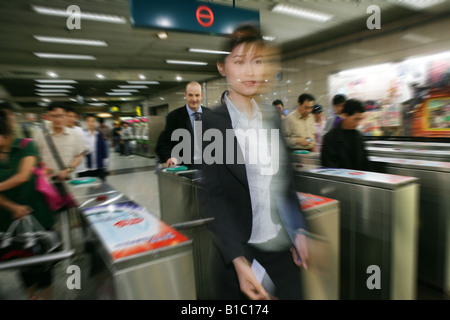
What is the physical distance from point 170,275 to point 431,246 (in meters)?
2.23

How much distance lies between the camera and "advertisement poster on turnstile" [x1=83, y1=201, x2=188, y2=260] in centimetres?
85

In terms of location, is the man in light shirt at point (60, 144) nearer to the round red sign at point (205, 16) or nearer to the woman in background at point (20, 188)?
the woman in background at point (20, 188)

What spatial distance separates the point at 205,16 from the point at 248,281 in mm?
2773

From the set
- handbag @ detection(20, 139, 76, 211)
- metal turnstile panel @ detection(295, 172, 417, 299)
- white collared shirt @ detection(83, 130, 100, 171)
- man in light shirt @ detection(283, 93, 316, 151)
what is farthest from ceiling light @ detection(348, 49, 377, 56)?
handbag @ detection(20, 139, 76, 211)

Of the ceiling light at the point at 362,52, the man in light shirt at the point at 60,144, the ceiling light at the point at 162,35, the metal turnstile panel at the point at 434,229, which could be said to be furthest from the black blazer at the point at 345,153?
the ceiling light at the point at 362,52

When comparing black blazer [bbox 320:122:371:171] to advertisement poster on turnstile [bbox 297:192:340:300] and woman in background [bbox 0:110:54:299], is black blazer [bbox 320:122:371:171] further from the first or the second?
woman in background [bbox 0:110:54:299]

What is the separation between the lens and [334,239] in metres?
1.50

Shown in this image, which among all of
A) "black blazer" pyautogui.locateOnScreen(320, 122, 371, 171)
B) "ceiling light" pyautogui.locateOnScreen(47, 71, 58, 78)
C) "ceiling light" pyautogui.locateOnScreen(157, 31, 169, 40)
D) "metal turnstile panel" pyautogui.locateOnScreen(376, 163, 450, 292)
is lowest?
"metal turnstile panel" pyautogui.locateOnScreen(376, 163, 450, 292)

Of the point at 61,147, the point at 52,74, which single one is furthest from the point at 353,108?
the point at 52,74

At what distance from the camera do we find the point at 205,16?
2.86m

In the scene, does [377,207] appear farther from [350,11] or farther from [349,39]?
[349,39]

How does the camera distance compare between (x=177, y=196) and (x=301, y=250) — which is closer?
(x=301, y=250)

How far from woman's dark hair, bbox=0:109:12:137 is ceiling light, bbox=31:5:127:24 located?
3.84 meters

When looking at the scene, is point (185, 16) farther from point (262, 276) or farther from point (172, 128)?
point (262, 276)
